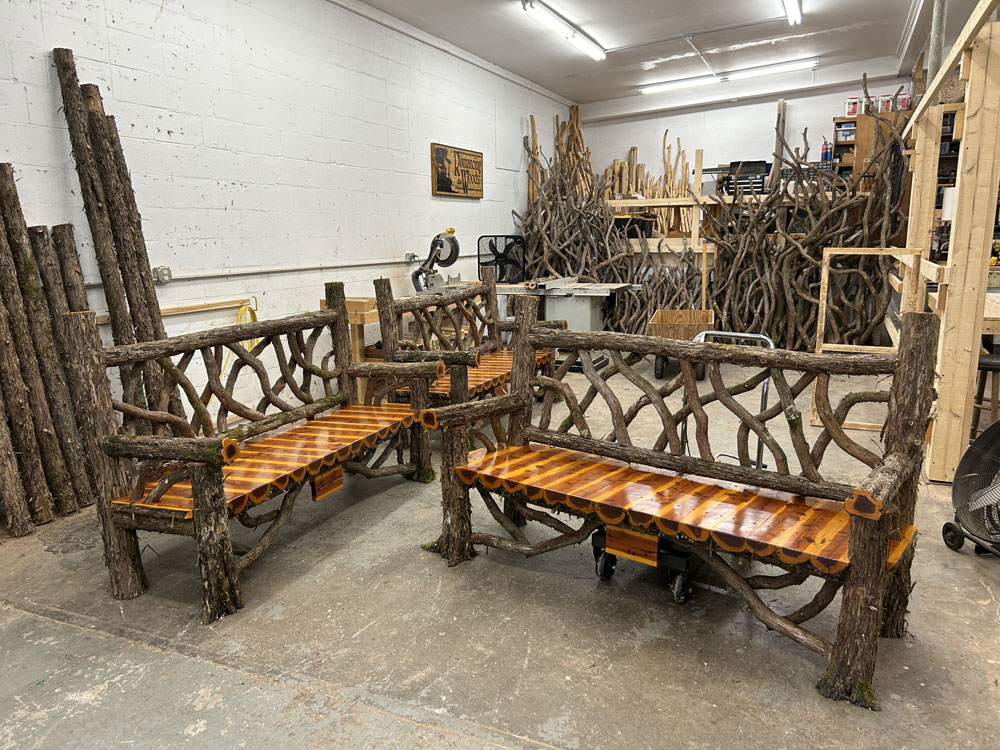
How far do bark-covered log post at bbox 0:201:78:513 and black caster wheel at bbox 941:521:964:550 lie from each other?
4.59 meters

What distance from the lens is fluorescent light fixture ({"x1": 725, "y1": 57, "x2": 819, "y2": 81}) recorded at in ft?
27.4

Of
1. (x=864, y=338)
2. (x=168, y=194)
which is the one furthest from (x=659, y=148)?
(x=168, y=194)

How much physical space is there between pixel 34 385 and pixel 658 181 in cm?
837

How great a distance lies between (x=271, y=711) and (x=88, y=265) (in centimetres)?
316

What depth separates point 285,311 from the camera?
215 inches

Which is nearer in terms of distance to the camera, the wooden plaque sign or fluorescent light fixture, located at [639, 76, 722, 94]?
the wooden plaque sign

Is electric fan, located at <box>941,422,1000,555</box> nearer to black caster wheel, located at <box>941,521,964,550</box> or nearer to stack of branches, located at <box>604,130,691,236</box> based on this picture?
black caster wheel, located at <box>941,521,964,550</box>

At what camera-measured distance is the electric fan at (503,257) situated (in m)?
7.99

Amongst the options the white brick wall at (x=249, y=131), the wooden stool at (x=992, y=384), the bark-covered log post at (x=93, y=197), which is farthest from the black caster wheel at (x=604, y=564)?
the white brick wall at (x=249, y=131)

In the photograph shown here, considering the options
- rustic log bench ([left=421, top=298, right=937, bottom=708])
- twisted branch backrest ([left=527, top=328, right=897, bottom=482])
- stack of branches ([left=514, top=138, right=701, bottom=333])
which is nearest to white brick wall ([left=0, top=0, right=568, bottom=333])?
stack of branches ([left=514, top=138, right=701, bottom=333])

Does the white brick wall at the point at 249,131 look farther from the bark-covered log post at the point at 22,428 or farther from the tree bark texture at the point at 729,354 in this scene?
the tree bark texture at the point at 729,354

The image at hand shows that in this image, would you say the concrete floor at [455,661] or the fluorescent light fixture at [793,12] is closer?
the concrete floor at [455,661]

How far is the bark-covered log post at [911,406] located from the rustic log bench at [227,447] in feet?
7.20

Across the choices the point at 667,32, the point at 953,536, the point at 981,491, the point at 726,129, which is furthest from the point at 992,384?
the point at 726,129
